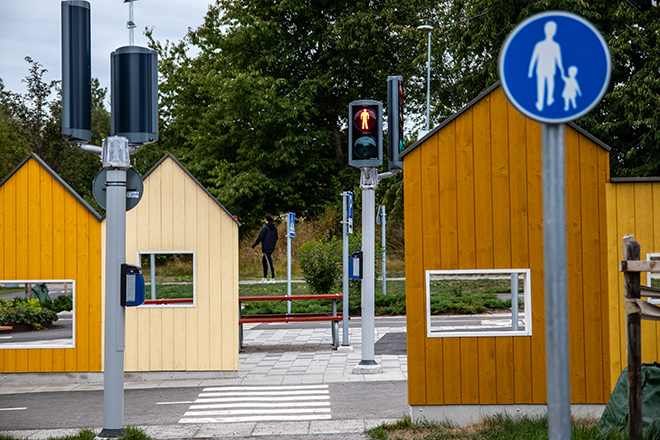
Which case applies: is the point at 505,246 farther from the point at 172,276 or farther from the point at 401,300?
the point at 172,276

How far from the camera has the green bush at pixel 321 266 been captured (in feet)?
61.0

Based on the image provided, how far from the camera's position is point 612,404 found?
624cm

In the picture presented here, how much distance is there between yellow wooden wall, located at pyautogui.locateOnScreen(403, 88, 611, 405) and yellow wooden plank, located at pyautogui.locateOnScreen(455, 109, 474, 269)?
1cm

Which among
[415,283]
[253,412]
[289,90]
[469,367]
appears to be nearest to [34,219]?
[253,412]

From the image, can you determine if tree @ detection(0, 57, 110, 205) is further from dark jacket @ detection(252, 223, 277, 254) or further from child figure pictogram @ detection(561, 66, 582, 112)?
child figure pictogram @ detection(561, 66, 582, 112)

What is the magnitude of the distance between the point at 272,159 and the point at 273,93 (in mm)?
3210

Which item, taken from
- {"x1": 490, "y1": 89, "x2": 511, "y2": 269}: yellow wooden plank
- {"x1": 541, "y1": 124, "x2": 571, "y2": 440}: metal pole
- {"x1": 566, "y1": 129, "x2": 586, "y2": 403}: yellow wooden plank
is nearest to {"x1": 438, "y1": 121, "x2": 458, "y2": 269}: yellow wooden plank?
Answer: {"x1": 490, "y1": 89, "x2": 511, "y2": 269}: yellow wooden plank

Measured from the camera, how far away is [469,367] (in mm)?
7312

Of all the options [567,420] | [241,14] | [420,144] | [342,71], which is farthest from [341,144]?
[567,420]

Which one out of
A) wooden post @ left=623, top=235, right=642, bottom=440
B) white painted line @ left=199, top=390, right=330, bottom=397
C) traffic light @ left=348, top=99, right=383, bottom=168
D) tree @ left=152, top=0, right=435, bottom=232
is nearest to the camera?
wooden post @ left=623, top=235, right=642, bottom=440

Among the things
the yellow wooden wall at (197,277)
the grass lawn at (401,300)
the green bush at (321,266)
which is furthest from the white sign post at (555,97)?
the grass lawn at (401,300)

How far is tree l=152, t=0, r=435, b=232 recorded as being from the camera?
3114cm

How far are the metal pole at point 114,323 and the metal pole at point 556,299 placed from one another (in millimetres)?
4813

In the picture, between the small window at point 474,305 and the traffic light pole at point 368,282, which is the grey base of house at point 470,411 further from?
the traffic light pole at point 368,282
